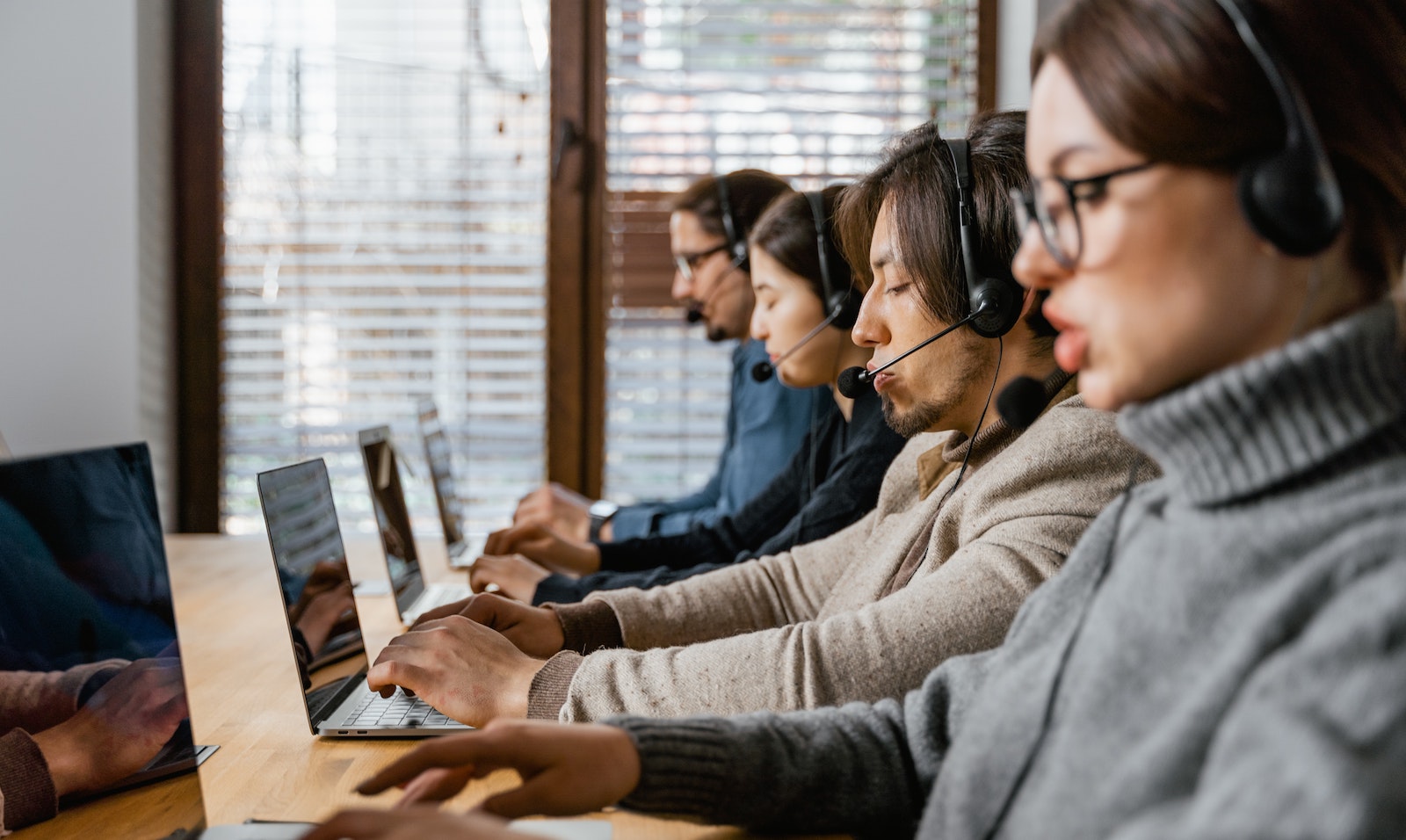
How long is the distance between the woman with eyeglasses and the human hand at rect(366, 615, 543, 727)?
0.91 ft

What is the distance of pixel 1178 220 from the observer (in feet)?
1.87

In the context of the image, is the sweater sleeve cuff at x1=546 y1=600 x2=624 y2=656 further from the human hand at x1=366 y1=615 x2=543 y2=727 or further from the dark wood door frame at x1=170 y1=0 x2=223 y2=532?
the dark wood door frame at x1=170 y1=0 x2=223 y2=532

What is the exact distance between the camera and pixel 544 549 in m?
1.86

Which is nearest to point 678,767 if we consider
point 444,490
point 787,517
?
point 787,517

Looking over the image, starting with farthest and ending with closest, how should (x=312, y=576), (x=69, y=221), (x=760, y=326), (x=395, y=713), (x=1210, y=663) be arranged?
(x=69, y=221) → (x=760, y=326) → (x=312, y=576) → (x=395, y=713) → (x=1210, y=663)

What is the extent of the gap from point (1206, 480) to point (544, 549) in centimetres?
143

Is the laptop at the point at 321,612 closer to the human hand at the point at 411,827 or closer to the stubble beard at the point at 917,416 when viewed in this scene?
the human hand at the point at 411,827

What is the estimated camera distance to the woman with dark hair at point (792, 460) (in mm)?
1620

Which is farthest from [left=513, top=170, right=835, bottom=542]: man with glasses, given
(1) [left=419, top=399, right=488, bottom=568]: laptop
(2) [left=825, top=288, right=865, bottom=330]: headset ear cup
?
(2) [left=825, top=288, right=865, bottom=330]: headset ear cup

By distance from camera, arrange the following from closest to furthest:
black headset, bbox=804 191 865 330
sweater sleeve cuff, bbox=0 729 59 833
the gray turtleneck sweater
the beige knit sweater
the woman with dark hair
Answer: the gray turtleneck sweater
sweater sleeve cuff, bbox=0 729 59 833
the beige knit sweater
the woman with dark hair
black headset, bbox=804 191 865 330

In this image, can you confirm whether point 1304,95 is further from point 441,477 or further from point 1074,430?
point 441,477

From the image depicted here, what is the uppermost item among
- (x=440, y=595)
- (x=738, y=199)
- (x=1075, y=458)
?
(x=738, y=199)

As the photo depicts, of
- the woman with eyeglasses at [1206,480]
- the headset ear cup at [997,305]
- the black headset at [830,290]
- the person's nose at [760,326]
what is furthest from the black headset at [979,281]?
the person's nose at [760,326]

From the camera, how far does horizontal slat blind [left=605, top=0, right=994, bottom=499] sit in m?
2.81
